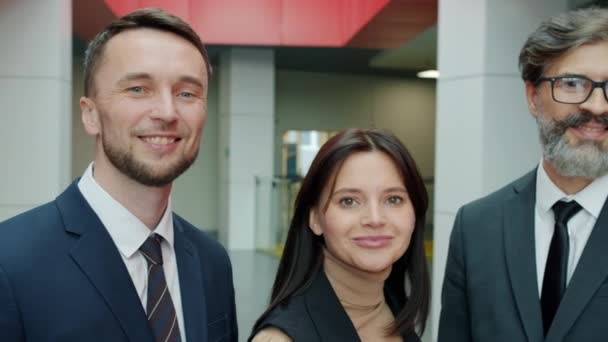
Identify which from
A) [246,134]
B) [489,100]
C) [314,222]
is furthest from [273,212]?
[314,222]

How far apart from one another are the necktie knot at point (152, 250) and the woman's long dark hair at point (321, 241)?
357 mm

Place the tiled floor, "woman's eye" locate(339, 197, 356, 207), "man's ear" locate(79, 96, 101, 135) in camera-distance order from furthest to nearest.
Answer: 1. the tiled floor
2. "woman's eye" locate(339, 197, 356, 207)
3. "man's ear" locate(79, 96, 101, 135)

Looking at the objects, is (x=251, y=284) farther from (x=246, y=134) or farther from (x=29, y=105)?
(x=246, y=134)

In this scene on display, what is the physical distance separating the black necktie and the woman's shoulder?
2.79 ft

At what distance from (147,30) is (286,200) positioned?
11018 millimetres

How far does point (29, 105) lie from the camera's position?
602 centimetres

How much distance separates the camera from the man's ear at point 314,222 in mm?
1997

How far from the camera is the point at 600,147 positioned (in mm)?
2014

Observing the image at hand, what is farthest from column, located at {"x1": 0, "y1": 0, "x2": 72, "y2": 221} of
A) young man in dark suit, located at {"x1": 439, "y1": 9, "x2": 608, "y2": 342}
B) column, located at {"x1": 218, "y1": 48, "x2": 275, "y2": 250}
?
column, located at {"x1": 218, "y1": 48, "x2": 275, "y2": 250}

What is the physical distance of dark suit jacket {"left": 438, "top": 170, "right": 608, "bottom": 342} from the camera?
1934 millimetres

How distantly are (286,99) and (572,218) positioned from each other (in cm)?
1618

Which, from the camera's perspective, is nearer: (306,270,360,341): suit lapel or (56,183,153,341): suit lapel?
(56,183,153,341): suit lapel

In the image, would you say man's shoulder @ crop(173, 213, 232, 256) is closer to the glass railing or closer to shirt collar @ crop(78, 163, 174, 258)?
shirt collar @ crop(78, 163, 174, 258)

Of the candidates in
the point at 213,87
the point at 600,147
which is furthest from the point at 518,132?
the point at 213,87
